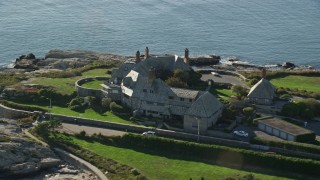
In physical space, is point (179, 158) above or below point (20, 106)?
below

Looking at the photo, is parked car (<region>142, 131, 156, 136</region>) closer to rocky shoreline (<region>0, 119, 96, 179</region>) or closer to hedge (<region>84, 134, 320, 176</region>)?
hedge (<region>84, 134, 320, 176</region>)

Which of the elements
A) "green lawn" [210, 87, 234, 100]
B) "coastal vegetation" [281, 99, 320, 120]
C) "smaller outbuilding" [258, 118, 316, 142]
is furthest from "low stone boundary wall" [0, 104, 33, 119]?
"coastal vegetation" [281, 99, 320, 120]

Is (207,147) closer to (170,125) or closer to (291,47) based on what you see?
(170,125)

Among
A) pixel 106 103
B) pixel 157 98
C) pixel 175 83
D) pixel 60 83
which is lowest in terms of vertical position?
pixel 106 103

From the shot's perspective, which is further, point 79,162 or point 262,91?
point 262,91

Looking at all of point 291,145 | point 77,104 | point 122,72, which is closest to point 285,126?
point 291,145

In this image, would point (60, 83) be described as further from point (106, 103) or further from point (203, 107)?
point (203, 107)

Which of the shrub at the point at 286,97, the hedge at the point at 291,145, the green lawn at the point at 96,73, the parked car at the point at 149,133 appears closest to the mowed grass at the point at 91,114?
the parked car at the point at 149,133
